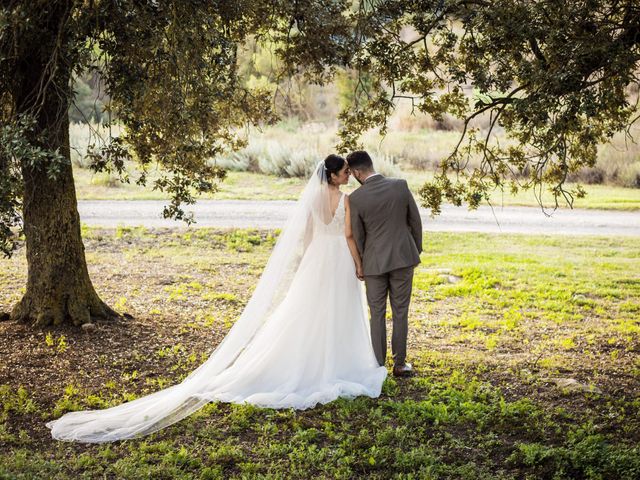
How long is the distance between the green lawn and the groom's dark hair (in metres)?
13.3

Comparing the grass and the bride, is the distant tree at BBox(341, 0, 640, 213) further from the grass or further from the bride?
the grass

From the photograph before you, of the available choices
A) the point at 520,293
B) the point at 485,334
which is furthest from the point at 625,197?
the point at 485,334

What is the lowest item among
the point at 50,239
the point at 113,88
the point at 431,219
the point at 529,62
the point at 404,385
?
the point at 404,385

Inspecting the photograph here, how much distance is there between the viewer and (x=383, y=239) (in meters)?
7.71

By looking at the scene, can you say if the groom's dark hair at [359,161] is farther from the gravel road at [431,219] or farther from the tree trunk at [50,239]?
the gravel road at [431,219]

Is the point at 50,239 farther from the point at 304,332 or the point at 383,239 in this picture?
the point at 383,239

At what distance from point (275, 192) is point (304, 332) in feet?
48.9

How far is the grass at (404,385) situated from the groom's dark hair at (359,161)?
2375 mm

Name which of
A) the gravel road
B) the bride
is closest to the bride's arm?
the bride

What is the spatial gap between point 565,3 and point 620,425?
3.97 meters

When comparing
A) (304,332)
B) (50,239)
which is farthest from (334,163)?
(50,239)

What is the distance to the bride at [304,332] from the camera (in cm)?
723

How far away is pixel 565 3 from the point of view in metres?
6.76

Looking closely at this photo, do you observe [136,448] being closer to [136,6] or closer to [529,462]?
[529,462]
